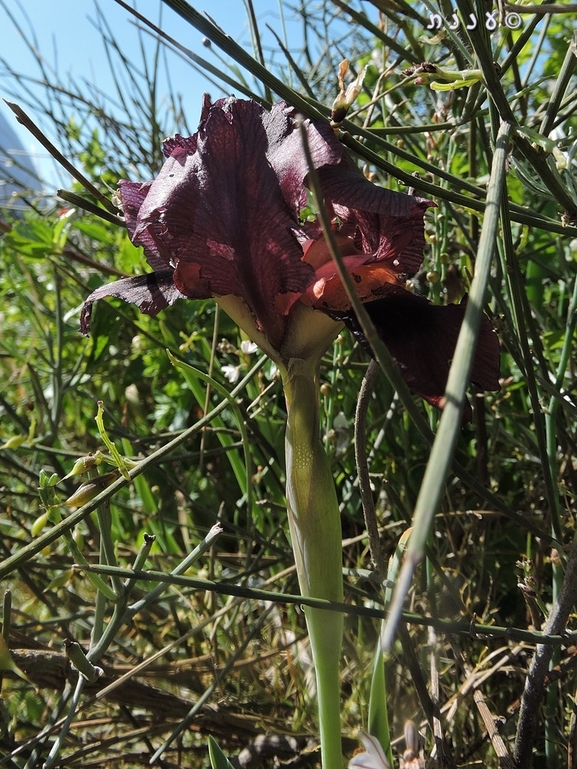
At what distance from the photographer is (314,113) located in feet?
1.20

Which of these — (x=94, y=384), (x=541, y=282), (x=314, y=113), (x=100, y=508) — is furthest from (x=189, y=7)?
(x=94, y=384)

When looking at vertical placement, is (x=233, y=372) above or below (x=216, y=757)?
above

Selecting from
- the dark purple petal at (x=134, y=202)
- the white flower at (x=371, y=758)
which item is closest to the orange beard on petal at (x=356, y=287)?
the dark purple petal at (x=134, y=202)

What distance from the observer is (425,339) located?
0.33m

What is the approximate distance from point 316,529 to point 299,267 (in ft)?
0.49

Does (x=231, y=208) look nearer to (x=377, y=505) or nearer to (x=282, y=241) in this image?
(x=282, y=241)

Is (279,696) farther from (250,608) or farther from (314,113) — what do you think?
(314,113)

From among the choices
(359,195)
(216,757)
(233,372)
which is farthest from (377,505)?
(359,195)

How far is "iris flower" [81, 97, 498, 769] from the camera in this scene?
1.07 feet

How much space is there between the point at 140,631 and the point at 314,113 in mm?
658

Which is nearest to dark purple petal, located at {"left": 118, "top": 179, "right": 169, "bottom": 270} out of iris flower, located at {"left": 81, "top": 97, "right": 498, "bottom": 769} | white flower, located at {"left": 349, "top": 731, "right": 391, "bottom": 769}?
iris flower, located at {"left": 81, "top": 97, "right": 498, "bottom": 769}

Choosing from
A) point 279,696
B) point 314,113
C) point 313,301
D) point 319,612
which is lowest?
point 279,696

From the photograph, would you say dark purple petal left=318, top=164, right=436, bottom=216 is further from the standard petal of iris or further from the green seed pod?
the green seed pod

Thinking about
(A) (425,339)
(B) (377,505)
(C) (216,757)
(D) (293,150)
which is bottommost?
(C) (216,757)
